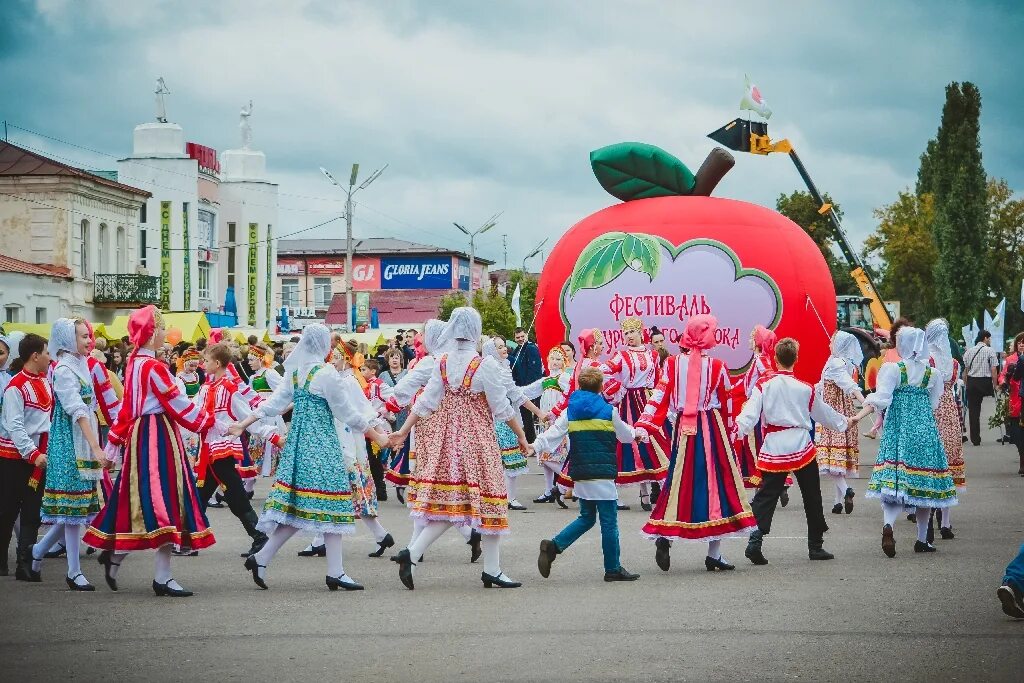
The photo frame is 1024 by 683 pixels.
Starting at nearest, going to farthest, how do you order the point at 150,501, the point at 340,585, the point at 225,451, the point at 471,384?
the point at 150,501
the point at 340,585
the point at 471,384
the point at 225,451

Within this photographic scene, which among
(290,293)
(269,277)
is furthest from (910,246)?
(290,293)

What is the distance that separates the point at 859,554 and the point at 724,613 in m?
3.18

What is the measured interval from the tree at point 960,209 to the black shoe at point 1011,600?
51701 millimetres

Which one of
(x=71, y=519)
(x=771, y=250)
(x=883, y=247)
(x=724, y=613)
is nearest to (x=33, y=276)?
(x=771, y=250)

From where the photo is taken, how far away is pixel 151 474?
958cm

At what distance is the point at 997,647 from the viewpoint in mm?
7695

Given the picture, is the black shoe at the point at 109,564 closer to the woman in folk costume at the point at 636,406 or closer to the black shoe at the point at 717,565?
the black shoe at the point at 717,565

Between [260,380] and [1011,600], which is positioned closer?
[1011,600]

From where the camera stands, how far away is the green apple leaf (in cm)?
2253

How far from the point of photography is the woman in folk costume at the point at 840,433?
564 inches

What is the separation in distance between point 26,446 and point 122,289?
33.4m

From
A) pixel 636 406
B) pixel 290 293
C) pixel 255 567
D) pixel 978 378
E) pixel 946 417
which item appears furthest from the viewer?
pixel 290 293

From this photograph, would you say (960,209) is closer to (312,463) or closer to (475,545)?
(475,545)

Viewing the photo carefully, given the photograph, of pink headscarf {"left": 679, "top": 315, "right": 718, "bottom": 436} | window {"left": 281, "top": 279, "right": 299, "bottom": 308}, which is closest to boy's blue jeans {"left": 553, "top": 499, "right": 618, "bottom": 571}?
pink headscarf {"left": 679, "top": 315, "right": 718, "bottom": 436}
